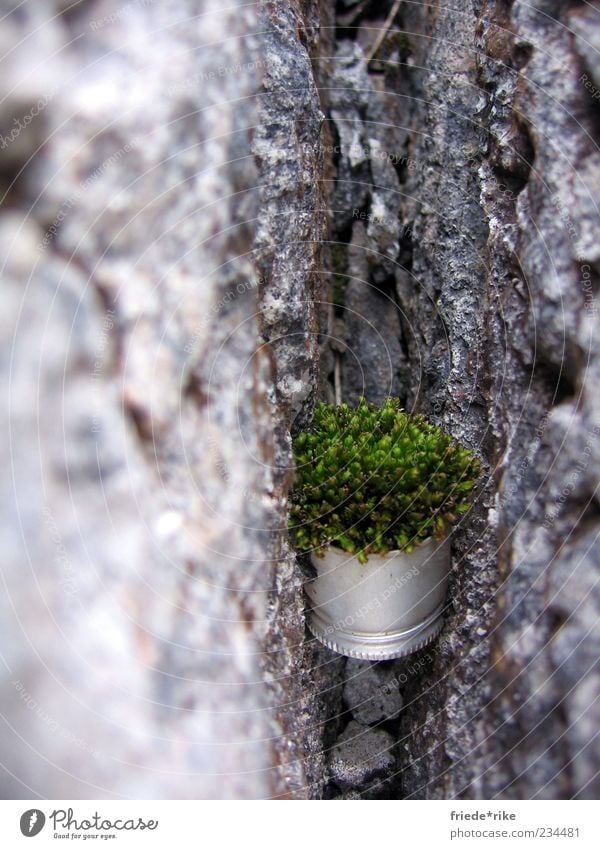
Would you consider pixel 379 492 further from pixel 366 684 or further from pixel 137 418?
pixel 366 684

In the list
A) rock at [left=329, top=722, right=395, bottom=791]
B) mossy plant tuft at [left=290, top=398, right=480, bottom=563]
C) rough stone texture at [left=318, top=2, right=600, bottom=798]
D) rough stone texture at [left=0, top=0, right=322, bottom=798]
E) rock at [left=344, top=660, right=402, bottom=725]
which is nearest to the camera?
rough stone texture at [left=0, top=0, right=322, bottom=798]

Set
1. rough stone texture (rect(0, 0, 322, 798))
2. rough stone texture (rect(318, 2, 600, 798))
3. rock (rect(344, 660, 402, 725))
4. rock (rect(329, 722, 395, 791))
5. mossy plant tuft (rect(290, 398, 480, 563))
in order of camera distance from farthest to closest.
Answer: rock (rect(344, 660, 402, 725)) → rock (rect(329, 722, 395, 791)) → mossy plant tuft (rect(290, 398, 480, 563)) → rough stone texture (rect(318, 2, 600, 798)) → rough stone texture (rect(0, 0, 322, 798))

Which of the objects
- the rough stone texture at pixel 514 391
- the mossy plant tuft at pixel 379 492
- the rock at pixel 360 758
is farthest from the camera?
the rock at pixel 360 758

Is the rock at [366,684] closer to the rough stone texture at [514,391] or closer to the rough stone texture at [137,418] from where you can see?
the rough stone texture at [514,391]
